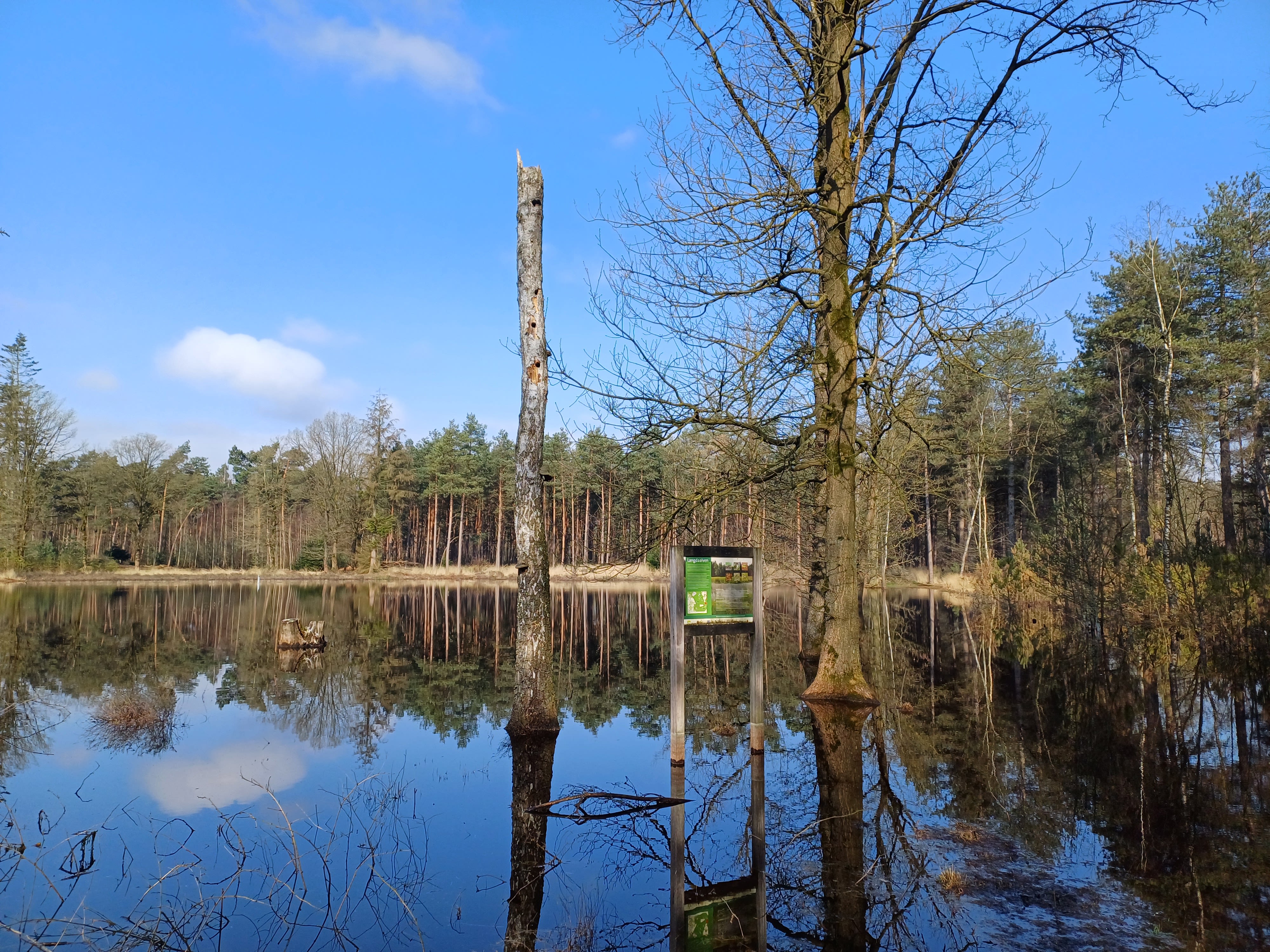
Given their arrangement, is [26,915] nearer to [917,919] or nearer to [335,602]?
[917,919]

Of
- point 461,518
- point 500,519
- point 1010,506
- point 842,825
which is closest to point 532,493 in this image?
point 842,825

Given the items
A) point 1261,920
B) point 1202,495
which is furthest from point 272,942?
point 1202,495

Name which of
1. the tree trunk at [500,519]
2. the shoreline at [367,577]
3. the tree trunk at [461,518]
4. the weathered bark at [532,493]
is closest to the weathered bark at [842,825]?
the weathered bark at [532,493]

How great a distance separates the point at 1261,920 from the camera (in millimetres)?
4027

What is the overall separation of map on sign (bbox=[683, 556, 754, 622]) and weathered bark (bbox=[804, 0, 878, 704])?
318 centimetres

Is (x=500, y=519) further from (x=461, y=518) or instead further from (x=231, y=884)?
(x=231, y=884)

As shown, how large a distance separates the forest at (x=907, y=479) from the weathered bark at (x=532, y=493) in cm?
103

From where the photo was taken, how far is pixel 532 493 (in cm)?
951

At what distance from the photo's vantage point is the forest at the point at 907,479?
42.5ft

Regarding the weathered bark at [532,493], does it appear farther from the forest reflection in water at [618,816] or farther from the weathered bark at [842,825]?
the weathered bark at [842,825]

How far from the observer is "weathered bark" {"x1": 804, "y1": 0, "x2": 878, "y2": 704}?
10.3 metres

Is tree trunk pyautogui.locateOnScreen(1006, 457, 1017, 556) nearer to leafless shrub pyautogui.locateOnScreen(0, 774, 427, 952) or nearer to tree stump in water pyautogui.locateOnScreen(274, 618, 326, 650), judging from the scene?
tree stump in water pyautogui.locateOnScreen(274, 618, 326, 650)

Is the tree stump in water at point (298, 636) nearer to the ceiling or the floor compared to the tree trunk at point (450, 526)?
nearer to the floor

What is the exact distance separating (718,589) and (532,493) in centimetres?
309
